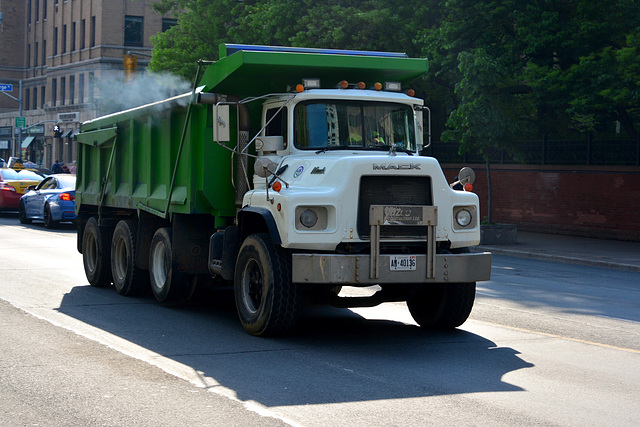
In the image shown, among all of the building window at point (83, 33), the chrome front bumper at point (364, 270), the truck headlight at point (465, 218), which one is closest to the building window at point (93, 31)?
the building window at point (83, 33)

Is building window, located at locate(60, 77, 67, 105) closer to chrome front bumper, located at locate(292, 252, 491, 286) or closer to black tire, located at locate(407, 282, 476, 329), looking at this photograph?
black tire, located at locate(407, 282, 476, 329)

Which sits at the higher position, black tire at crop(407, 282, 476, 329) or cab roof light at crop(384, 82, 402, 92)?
cab roof light at crop(384, 82, 402, 92)

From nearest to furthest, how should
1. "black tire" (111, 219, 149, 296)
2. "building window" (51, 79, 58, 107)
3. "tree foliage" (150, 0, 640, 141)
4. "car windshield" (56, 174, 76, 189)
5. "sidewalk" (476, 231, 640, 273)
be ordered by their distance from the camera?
"black tire" (111, 219, 149, 296)
"sidewalk" (476, 231, 640, 273)
"tree foliage" (150, 0, 640, 141)
"car windshield" (56, 174, 76, 189)
"building window" (51, 79, 58, 107)

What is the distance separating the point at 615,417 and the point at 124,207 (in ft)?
27.3

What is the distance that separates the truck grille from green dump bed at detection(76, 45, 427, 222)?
6.16 feet

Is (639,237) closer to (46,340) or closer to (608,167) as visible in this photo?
(608,167)

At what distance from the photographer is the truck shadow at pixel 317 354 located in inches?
283

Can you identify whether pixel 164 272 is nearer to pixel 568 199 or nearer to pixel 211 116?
pixel 211 116

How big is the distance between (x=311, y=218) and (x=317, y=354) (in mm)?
1275

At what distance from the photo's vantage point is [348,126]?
9.91m

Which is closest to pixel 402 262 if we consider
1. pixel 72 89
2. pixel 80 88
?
pixel 80 88

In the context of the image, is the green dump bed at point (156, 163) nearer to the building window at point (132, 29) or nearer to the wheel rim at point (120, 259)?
the wheel rim at point (120, 259)

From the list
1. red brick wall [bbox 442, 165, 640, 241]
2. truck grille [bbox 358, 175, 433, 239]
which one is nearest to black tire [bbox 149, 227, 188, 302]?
truck grille [bbox 358, 175, 433, 239]

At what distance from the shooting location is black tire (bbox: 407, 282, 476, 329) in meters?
9.73
